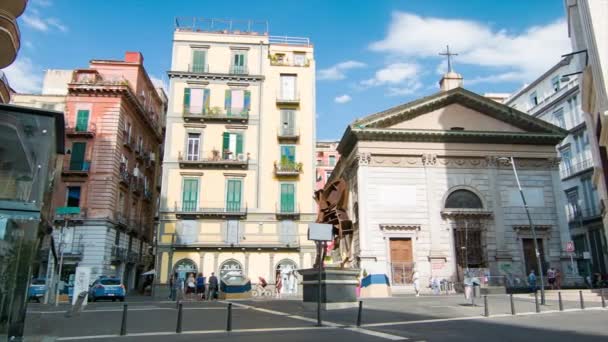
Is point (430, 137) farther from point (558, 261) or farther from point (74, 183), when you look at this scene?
point (74, 183)

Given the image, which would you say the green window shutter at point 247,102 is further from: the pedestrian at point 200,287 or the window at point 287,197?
the pedestrian at point 200,287

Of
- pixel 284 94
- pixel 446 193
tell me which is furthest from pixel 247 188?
pixel 446 193

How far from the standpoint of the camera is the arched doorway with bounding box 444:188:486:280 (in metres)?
31.8

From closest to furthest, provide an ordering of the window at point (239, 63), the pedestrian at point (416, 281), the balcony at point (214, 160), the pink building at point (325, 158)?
1. the pedestrian at point (416, 281)
2. the balcony at point (214, 160)
3. the window at point (239, 63)
4. the pink building at point (325, 158)

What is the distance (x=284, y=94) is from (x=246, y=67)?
4172mm

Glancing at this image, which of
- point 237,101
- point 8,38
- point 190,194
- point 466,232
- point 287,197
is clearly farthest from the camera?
point 237,101

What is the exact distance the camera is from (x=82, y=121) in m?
37.0

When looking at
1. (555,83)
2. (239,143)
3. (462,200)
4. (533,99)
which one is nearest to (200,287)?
(239,143)

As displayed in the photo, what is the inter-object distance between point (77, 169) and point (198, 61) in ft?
44.4

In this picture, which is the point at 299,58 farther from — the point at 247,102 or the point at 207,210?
the point at 207,210

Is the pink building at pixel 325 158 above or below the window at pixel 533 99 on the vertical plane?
below

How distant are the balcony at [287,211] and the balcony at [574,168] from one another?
27.1m

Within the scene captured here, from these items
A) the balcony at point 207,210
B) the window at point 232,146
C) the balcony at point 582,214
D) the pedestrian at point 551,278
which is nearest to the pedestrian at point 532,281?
the pedestrian at point 551,278

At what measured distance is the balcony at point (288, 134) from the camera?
3922cm
